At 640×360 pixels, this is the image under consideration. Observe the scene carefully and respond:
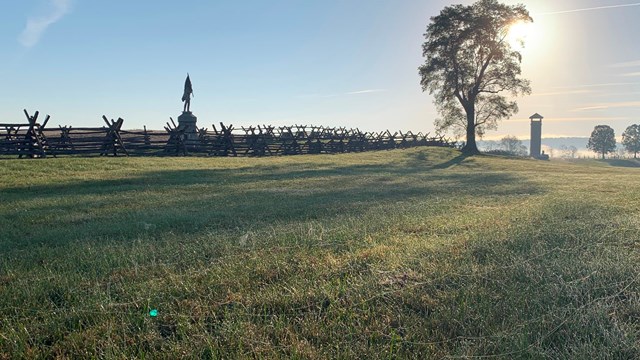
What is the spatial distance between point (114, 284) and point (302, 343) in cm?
206

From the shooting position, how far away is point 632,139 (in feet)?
344

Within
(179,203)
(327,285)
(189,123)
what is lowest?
(179,203)

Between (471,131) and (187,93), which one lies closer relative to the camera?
(187,93)

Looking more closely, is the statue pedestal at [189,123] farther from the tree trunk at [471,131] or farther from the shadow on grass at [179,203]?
the tree trunk at [471,131]

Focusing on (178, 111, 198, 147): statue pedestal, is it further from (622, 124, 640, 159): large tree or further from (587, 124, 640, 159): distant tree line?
(622, 124, 640, 159): large tree

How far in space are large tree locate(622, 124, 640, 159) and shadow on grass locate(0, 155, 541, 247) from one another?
114409 mm

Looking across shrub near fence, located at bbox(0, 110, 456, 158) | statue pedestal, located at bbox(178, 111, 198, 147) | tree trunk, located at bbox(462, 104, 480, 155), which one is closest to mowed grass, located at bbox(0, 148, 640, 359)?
shrub near fence, located at bbox(0, 110, 456, 158)

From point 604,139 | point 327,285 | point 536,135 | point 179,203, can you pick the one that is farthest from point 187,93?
point 604,139

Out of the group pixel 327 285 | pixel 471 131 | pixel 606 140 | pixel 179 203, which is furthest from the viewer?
pixel 606 140

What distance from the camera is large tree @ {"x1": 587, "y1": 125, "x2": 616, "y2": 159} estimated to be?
320 ft

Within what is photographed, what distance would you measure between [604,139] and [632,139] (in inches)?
513

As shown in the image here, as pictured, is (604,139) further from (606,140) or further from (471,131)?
(471,131)

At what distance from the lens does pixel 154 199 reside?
1035cm


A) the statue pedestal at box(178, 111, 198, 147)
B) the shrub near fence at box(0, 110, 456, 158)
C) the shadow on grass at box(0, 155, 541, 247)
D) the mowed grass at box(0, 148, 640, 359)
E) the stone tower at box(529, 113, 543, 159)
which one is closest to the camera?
the mowed grass at box(0, 148, 640, 359)
